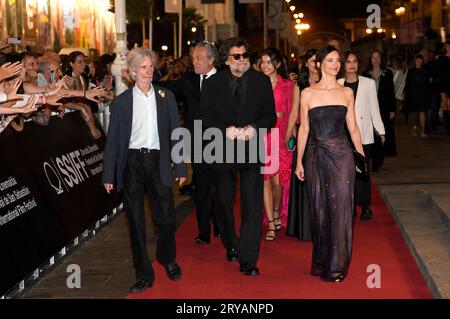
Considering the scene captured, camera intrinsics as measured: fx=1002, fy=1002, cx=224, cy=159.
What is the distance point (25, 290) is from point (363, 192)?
469cm

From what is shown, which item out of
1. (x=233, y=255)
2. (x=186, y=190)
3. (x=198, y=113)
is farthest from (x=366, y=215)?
(x=186, y=190)

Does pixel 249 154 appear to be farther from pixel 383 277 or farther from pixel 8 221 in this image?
pixel 8 221

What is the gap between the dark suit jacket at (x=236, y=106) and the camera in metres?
8.77

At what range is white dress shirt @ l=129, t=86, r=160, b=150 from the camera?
8.27 m

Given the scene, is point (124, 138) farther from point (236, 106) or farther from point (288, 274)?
point (288, 274)

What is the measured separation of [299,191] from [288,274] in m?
1.82

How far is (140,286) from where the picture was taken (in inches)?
324

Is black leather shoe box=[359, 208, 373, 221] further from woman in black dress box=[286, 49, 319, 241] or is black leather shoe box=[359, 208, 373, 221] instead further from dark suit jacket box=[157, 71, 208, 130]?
dark suit jacket box=[157, 71, 208, 130]

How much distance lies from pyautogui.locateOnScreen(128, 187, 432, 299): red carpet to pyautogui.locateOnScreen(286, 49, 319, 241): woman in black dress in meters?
0.13

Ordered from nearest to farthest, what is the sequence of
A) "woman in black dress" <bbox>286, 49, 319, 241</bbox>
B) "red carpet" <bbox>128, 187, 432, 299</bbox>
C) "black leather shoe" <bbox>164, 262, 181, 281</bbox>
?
"red carpet" <bbox>128, 187, 432, 299</bbox> < "black leather shoe" <bbox>164, 262, 181, 281</bbox> < "woman in black dress" <bbox>286, 49, 319, 241</bbox>

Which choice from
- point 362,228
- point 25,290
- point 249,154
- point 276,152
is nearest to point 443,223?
point 362,228

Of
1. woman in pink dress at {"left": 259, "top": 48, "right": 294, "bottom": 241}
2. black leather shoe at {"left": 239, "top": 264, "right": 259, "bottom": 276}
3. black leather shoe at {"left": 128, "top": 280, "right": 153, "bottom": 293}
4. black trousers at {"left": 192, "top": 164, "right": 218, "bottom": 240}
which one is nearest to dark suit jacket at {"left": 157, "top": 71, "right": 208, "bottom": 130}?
black trousers at {"left": 192, "top": 164, "right": 218, "bottom": 240}

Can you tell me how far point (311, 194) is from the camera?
8.66 m

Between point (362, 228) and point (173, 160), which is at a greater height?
point (173, 160)
